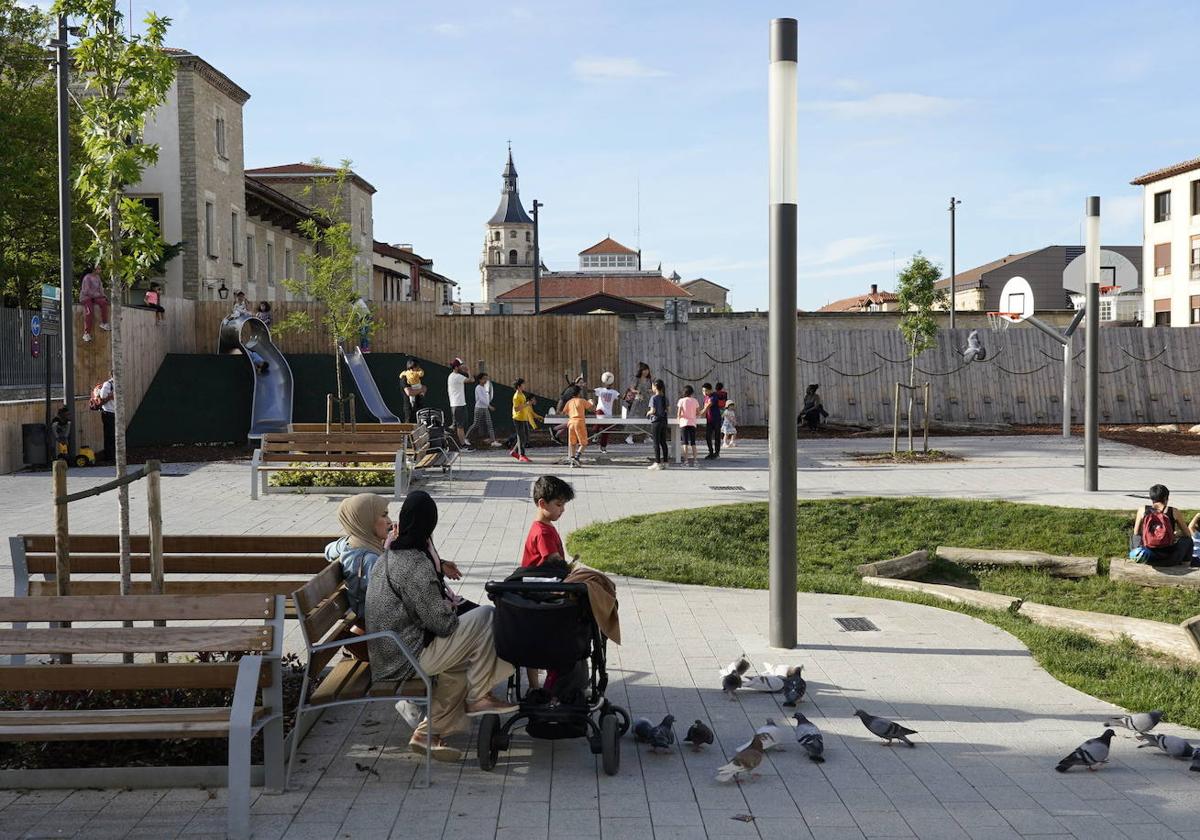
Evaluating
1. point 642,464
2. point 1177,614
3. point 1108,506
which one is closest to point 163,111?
point 642,464

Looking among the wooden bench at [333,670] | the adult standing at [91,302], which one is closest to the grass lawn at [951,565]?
the wooden bench at [333,670]

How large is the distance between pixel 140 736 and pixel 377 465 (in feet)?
37.7

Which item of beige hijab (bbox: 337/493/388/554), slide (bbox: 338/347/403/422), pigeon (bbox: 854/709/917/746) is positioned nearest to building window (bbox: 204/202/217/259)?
slide (bbox: 338/347/403/422)

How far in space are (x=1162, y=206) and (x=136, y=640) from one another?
6482 cm

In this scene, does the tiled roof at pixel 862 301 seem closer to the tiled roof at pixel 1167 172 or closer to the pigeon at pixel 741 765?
the tiled roof at pixel 1167 172

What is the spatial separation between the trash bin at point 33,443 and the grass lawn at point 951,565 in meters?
11.7

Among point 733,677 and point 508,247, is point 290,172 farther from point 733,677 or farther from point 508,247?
point 508,247

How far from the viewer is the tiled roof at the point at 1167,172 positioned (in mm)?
56794

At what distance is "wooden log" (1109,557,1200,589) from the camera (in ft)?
37.7

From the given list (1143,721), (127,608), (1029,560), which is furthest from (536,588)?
(1029,560)

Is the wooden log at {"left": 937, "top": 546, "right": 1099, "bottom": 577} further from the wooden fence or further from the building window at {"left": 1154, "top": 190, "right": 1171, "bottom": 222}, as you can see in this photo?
the building window at {"left": 1154, "top": 190, "right": 1171, "bottom": 222}

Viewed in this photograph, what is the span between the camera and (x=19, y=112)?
101 feet

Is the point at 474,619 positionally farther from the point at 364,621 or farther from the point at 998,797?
the point at 998,797

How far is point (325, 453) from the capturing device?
16484 millimetres
